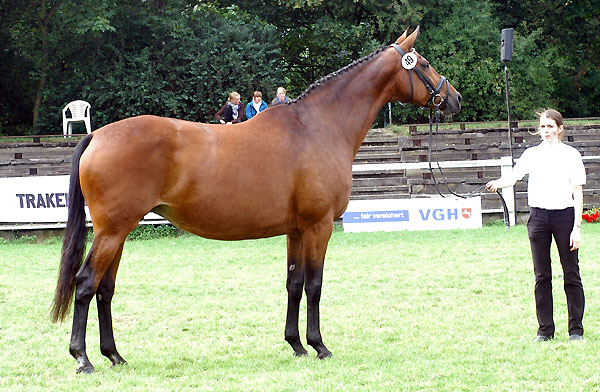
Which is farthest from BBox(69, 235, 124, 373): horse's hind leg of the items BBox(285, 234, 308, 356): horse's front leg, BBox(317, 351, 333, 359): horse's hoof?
BBox(317, 351, 333, 359): horse's hoof

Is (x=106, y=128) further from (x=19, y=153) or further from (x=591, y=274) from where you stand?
(x=19, y=153)

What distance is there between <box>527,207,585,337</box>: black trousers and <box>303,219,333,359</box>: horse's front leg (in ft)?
5.49

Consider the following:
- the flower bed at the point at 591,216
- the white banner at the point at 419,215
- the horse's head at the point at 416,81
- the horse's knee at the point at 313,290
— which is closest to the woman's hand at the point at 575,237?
the horse's head at the point at 416,81

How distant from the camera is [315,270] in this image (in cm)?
550

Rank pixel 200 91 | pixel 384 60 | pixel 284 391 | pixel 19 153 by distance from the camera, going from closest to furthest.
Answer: pixel 284 391 → pixel 384 60 → pixel 19 153 → pixel 200 91

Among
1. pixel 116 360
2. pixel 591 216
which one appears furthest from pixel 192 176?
pixel 591 216

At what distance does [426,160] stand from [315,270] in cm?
1062

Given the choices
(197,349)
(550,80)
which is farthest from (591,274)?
(550,80)

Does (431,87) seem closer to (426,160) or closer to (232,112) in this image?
(232,112)

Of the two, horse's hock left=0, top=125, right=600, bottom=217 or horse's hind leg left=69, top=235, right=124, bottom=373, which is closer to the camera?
horse's hind leg left=69, top=235, right=124, bottom=373

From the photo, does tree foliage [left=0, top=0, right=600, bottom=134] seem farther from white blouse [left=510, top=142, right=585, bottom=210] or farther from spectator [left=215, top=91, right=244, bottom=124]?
white blouse [left=510, top=142, right=585, bottom=210]

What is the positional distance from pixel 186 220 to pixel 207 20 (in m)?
21.3

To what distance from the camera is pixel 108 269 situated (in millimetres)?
5309

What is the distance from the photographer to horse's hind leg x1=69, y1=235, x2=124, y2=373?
16.3 ft
